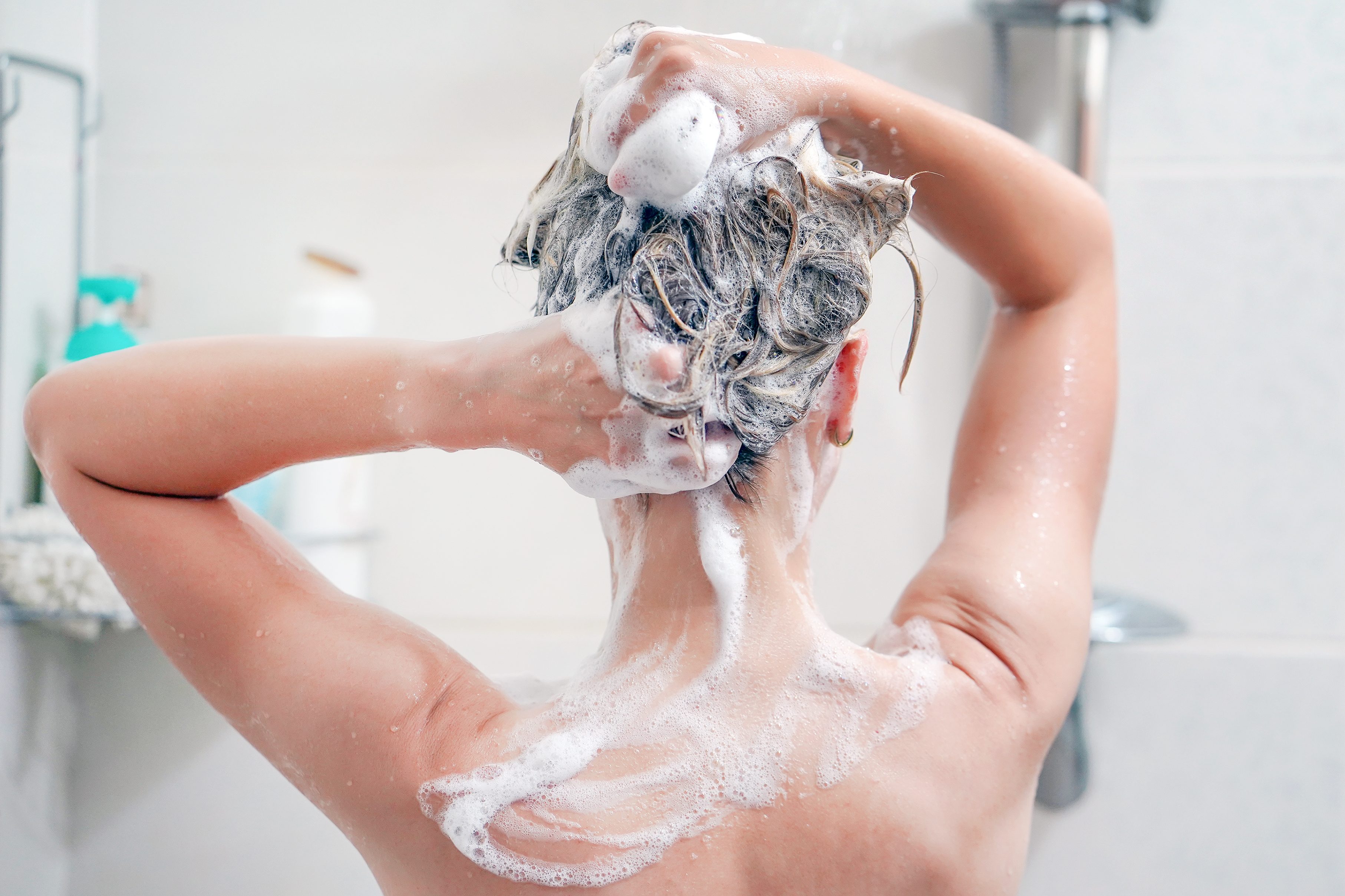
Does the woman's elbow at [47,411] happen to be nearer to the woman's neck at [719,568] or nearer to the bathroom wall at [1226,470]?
the woman's neck at [719,568]

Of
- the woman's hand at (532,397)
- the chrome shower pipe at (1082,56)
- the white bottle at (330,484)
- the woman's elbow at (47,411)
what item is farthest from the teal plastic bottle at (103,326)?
the chrome shower pipe at (1082,56)

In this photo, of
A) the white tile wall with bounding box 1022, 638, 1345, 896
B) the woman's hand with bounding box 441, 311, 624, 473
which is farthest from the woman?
the white tile wall with bounding box 1022, 638, 1345, 896

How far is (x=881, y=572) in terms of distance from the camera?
1.21m

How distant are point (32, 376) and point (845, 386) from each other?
109cm

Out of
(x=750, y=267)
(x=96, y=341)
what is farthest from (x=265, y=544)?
(x=96, y=341)

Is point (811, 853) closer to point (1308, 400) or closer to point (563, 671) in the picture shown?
point (563, 671)

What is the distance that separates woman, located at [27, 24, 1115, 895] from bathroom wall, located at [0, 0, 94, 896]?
0.66 meters

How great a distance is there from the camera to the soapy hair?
528 millimetres

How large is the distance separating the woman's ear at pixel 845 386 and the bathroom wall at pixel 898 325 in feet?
1.91

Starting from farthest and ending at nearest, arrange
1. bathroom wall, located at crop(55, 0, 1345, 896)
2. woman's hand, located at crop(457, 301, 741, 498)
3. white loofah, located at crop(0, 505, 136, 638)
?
bathroom wall, located at crop(55, 0, 1345, 896)
white loofah, located at crop(0, 505, 136, 638)
woman's hand, located at crop(457, 301, 741, 498)

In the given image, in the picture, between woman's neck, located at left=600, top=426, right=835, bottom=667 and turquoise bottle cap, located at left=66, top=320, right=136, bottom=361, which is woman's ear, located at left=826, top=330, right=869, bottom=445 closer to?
woman's neck, located at left=600, top=426, right=835, bottom=667

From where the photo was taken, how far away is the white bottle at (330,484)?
1.11m

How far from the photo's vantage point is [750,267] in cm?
54

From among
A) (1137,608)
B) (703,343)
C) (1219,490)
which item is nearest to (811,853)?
(703,343)
